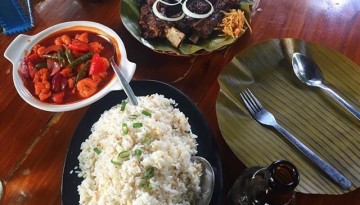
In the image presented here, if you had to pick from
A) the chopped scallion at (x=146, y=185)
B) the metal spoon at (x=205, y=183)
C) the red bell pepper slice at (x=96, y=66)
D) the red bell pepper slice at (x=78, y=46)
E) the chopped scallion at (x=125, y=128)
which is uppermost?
the red bell pepper slice at (x=78, y=46)

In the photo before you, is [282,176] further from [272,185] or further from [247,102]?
→ [247,102]

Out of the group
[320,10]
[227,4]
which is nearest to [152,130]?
[227,4]

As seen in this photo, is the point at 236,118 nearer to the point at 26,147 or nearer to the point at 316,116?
the point at 316,116

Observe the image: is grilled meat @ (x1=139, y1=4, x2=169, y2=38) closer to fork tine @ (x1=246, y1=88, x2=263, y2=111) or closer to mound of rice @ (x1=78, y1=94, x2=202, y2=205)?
mound of rice @ (x1=78, y1=94, x2=202, y2=205)

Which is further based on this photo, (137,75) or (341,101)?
(137,75)

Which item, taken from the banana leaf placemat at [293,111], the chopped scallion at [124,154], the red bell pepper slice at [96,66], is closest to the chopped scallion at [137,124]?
the chopped scallion at [124,154]

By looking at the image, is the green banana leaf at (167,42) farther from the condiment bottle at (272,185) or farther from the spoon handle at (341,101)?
the condiment bottle at (272,185)

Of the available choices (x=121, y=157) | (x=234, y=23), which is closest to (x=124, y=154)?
(x=121, y=157)
